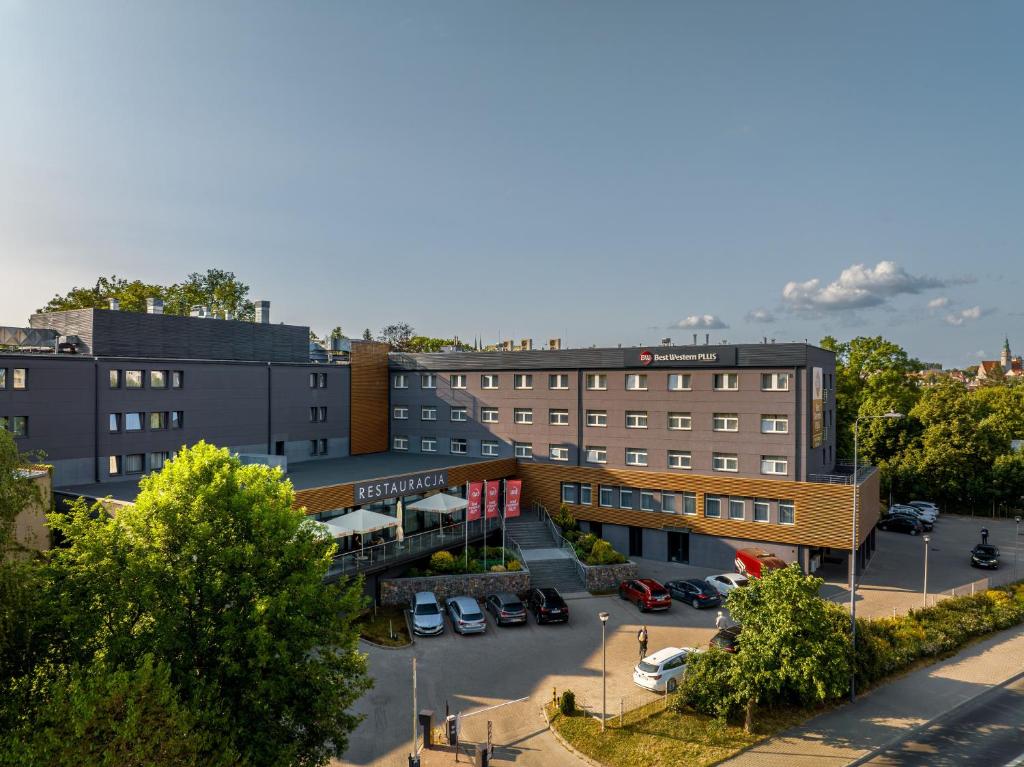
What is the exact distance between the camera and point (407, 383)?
167 feet

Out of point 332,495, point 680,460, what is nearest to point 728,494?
point 680,460

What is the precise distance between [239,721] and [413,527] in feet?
77.7

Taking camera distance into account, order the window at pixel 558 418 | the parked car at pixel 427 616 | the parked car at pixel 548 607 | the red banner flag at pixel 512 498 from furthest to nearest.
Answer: the window at pixel 558 418 → the red banner flag at pixel 512 498 → the parked car at pixel 548 607 → the parked car at pixel 427 616

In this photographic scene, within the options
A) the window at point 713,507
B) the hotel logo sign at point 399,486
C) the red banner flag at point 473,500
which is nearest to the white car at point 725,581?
the window at point 713,507

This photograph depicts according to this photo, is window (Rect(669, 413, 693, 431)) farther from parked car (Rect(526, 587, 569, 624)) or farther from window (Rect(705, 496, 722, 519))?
parked car (Rect(526, 587, 569, 624))

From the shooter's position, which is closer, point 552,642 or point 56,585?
point 56,585

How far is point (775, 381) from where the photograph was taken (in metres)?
37.6

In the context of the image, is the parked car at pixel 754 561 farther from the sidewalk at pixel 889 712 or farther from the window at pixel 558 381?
the window at pixel 558 381

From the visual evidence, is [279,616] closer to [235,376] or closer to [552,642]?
[552,642]

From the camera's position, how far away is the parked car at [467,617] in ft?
96.2

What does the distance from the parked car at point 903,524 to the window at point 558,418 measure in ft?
89.2

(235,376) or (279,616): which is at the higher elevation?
(235,376)

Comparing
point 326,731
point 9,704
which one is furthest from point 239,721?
point 9,704

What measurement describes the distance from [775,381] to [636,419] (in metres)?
8.77
